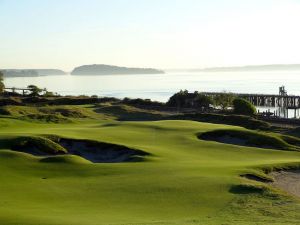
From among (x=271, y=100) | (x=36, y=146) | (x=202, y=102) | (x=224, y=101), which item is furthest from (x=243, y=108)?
(x=271, y=100)

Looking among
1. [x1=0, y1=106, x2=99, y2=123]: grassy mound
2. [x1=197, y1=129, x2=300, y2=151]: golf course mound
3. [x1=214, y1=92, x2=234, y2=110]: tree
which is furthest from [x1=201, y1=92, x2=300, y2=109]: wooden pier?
[x1=197, y1=129, x2=300, y2=151]: golf course mound

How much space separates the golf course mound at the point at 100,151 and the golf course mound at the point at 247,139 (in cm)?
928

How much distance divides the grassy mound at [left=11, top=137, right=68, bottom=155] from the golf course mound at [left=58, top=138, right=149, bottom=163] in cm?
105

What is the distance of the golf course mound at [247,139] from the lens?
124ft

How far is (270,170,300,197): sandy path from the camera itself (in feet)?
79.6

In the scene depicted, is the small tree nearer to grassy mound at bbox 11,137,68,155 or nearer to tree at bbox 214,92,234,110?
tree at bbox 214,92,234,110

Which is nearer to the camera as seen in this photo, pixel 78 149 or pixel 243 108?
pixel 78 149

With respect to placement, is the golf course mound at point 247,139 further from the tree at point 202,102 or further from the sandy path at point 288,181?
the tree at point 202,102

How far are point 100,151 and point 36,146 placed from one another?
3.91 meters

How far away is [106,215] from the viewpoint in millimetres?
17719

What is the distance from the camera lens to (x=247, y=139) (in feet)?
129

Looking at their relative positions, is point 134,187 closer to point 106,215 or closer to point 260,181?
point 106,215

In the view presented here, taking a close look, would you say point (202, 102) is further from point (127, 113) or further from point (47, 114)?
point (47, 114)

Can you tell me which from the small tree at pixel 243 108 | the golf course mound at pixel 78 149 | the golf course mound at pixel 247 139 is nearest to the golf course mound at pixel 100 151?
the golf course mound at pixel 78 149
